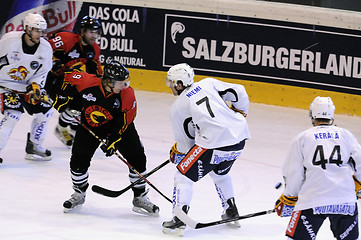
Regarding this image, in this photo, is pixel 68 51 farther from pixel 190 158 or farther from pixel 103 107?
pixel 190 158

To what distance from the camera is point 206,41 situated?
28.7ft

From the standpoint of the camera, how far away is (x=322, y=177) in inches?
155

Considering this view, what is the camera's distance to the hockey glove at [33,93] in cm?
620

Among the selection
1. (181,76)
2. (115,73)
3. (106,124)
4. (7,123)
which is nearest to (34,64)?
(7,123)

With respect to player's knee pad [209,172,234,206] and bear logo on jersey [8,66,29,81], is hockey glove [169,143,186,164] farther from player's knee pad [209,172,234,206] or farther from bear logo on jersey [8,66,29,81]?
bear logo on jersey [8,66,29,81]

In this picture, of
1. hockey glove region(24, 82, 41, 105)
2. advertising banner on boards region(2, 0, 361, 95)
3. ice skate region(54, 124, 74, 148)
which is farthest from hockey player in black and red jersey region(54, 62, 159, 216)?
advertising banner on boards region(2, 0, 361, 95)

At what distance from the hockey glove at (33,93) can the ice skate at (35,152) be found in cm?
49

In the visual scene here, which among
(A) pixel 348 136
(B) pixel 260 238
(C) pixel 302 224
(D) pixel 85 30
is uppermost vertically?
(D) pixel 85 30

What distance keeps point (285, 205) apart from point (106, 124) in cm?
163

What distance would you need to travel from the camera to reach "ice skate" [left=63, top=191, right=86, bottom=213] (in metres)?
5.23

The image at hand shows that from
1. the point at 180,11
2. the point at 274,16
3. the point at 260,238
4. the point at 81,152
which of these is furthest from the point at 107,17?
the point at 260,238

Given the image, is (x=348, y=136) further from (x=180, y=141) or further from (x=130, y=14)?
(x=130, y=14)

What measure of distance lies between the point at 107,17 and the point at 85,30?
7.38 ft

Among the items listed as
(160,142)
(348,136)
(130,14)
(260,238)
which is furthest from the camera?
(130,14)
